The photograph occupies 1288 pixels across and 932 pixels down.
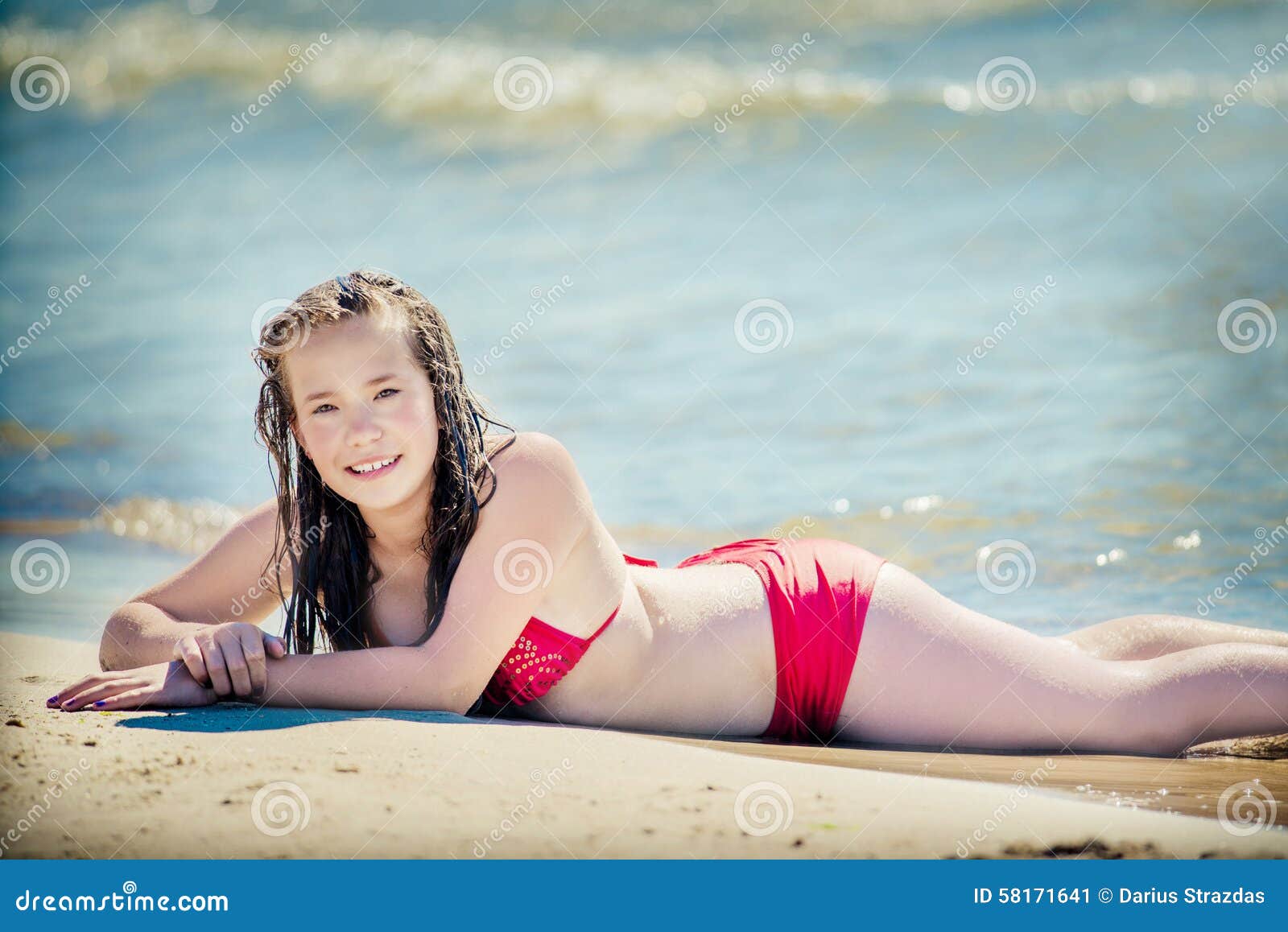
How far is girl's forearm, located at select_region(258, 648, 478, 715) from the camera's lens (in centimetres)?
250

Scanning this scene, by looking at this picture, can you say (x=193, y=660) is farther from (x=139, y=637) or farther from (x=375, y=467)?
(x=375, y=467)

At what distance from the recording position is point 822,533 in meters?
6.22

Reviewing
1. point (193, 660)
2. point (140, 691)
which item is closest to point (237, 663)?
point (193, 660)

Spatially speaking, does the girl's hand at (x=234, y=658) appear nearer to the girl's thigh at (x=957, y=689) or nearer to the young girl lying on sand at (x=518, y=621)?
the young girl lying on sand at (x=518, y=621)

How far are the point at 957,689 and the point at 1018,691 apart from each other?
15cm

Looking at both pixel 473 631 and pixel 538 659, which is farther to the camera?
pixel 538 659

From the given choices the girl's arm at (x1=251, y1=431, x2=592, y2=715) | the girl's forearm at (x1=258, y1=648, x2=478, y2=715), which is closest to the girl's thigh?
the girl's arm at (x1=251, y1=431, x2=592, y2=715)

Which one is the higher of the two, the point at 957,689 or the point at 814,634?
the point at 814,634

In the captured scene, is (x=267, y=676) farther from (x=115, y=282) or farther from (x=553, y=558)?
(x=115, y=282)

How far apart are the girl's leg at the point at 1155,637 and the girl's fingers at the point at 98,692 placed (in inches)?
89.3

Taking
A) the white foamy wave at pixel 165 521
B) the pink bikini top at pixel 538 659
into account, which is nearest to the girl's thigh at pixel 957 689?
the pink bikini top at pixel 538 659

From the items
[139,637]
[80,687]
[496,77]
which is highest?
[496,77]

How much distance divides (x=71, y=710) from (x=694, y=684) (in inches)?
53.6

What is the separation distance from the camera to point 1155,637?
3139mm
